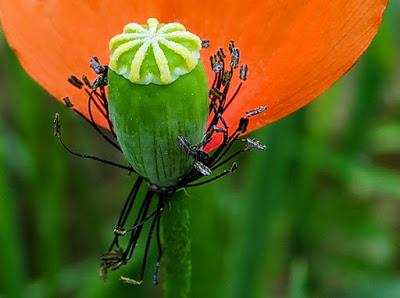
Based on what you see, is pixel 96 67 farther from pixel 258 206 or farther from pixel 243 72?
pixel 258 206

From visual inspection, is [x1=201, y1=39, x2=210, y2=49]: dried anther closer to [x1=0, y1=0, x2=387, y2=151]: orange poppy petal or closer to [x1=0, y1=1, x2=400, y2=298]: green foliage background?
[x1=0, y1=0, x2=387, y2=151]: orange poppy petal

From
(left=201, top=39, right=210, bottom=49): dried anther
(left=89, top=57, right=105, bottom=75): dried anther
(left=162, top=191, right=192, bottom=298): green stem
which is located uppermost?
(left=201, top=39, right=210, bottom=49): dried anther

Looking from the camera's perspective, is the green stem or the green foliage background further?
the green foliage background

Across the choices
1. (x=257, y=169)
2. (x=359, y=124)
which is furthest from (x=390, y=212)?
(x=257, y=169)

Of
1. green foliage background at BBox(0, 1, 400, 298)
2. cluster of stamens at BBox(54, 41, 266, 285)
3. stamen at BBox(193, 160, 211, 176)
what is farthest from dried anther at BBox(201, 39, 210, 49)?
green foliage background at BBox(0, 1, 400, 298)

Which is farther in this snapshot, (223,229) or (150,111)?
(223,229)

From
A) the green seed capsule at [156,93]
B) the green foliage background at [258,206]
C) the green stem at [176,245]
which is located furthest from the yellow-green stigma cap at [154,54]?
the green foliage background at [258,206]

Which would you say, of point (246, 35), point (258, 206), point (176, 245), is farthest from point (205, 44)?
point (258, 206)

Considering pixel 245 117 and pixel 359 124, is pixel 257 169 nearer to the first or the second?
pixel 359 124

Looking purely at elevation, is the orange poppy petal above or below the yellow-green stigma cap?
above
